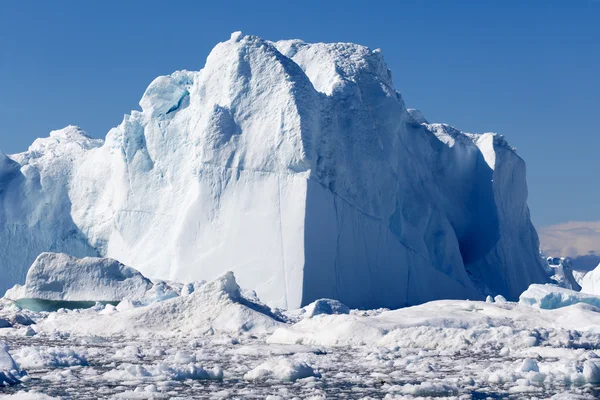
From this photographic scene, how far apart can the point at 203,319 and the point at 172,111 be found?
1233 centimetres

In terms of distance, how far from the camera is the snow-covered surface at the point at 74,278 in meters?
21.1

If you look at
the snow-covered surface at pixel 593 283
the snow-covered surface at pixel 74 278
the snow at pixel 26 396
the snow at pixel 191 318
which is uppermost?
the snow-covered surface at pixel 593 283

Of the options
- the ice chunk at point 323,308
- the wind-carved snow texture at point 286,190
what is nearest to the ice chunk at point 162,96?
the wind-carved snow texture at point 286,190

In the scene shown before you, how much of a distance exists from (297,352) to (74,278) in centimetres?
1172

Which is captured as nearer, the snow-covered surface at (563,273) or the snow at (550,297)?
the snow at (550,297)

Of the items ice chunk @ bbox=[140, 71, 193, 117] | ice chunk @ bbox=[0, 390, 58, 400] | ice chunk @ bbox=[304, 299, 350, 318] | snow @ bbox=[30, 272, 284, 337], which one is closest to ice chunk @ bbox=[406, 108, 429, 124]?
ice chunk @ bbox=[140, 71, 193, 117]

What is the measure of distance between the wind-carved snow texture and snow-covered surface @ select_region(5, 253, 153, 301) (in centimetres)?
152

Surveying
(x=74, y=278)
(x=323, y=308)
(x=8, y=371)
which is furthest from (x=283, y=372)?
(x=74, y=278)

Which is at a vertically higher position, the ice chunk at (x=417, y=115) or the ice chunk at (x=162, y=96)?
the ice chunk at (x=417, y=115)

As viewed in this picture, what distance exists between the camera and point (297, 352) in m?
11.1

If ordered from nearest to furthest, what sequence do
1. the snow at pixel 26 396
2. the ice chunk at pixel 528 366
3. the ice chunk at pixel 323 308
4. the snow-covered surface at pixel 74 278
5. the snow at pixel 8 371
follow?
the snow at pixel 26 396
the snow at pixel 8 371
the ice chunk at pixel 528 366
the ice chunk at pixel 323 308
the snow-covered surface at pixel 74 278

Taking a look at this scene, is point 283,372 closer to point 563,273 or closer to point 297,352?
point 297,352

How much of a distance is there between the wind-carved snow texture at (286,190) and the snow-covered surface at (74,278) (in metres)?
1.52

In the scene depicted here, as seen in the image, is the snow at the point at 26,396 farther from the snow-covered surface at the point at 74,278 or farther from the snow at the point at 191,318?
the snow-covered surface at the point at 74,278
